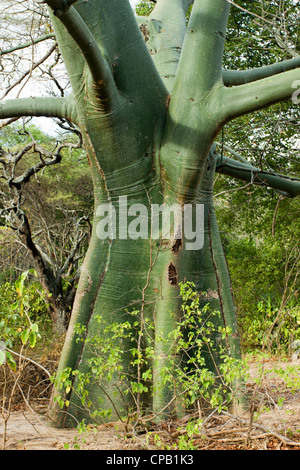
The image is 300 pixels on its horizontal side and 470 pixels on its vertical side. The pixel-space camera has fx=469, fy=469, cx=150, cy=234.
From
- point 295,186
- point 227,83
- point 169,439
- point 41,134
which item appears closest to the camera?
point 169,439

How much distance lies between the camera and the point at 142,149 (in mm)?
3998

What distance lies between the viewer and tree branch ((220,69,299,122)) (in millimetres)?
3223

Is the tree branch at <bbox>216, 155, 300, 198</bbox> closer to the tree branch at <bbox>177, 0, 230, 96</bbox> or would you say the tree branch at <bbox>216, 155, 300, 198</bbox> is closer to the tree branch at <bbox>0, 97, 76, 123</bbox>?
the tree branch at <bbox>177, 0, 230, 96</bbox>

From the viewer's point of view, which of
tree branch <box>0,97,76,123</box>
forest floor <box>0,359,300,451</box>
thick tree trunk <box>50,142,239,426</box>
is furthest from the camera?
tree branch <box>0,97,76,123</box>

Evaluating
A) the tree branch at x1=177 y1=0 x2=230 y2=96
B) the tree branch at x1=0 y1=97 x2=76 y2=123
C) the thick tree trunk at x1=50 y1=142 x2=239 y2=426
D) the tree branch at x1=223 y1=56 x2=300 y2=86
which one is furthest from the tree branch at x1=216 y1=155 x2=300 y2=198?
the tree branch at x1=0 y1=97 x2=76 y2=123

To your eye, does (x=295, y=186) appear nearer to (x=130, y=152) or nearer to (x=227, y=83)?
(x=227, y=83)

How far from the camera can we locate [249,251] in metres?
10.2

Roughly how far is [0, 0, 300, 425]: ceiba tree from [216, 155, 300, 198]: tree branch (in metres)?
0.88

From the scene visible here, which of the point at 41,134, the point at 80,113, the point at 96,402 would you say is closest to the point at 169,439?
the point at 96,402

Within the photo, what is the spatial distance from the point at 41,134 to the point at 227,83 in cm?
1537

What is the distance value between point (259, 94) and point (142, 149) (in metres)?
1.09

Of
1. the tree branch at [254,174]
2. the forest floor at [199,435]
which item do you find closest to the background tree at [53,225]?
the tree branch at [254,174]
